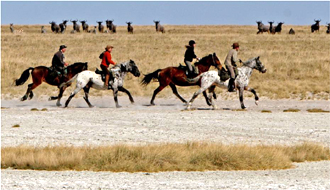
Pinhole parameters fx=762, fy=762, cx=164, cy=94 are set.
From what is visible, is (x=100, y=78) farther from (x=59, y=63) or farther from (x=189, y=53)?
(x=189, y=53)

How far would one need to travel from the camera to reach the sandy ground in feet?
39.2

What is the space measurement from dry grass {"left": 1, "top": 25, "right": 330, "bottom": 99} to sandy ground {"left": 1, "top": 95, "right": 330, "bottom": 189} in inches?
93.2

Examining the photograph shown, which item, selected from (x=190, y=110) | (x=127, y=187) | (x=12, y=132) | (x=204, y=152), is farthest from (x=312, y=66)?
(x=127, y=187)

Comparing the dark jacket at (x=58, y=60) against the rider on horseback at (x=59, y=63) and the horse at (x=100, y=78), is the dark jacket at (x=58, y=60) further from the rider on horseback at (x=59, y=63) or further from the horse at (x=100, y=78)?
the horse at (x=100, y=78)

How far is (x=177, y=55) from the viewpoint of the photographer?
46812mm

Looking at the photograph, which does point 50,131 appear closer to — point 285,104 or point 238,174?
point 238,174

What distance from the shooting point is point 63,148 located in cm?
1503

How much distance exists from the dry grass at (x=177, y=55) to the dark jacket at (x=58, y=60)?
576 cm

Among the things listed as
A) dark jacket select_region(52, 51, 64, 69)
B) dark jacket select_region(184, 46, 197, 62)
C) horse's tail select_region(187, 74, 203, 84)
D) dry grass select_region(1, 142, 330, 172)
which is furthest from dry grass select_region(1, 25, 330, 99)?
dry grass select_region(1, 142, 330, 172)

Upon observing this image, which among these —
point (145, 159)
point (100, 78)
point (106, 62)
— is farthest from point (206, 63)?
point (145, 159)

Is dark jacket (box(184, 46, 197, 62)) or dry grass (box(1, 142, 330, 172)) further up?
dark jacket (box(184, 46, 197, 62))

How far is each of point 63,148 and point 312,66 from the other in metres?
25.9

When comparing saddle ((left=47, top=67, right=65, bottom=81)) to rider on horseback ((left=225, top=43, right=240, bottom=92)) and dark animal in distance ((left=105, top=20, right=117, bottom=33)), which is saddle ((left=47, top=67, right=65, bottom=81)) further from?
dark animal in distance ((left=105, top=20, right=117, bottom=33))

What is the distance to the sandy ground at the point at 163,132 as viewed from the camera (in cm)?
1194
